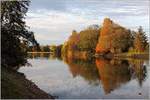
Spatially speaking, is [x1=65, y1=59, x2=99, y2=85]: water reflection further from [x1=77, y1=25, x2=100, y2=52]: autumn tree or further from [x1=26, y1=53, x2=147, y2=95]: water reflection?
[x1=77, y1=25, x2=100, y2=52]: autumn tree

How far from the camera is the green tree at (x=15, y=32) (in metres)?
27.6

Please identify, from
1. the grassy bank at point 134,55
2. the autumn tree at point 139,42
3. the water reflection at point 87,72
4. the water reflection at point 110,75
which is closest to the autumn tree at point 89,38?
the grassy bank at point 134,55

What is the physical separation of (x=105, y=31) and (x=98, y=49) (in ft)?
20.2

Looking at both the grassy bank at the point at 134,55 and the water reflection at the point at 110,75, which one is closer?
the water reflection at the point at 110,75

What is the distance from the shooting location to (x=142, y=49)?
336 ft

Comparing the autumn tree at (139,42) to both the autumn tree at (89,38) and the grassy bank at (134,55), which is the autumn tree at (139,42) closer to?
the grassy bank at (134,55)

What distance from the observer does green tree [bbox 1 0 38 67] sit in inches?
1089

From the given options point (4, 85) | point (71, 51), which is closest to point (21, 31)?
point (4, 85)

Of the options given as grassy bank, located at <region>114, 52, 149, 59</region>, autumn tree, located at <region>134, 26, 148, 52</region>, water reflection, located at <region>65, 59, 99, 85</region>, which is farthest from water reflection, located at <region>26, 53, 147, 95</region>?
autumn tree, located at <region>134, 26, 148, 52</region>

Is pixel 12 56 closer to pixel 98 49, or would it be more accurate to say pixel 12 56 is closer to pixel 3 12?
pixel 3 12

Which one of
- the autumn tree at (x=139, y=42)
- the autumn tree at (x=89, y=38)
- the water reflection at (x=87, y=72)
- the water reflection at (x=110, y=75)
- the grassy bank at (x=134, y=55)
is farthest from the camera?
the autumn tree at (x=89, y=38)

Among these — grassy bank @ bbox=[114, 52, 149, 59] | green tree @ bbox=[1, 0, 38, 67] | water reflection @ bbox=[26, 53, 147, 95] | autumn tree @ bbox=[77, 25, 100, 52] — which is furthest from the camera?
autumn tree @ bbox=[77, 25, 100, 52]

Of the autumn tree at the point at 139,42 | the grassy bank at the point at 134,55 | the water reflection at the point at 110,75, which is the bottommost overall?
the water reflection at the point at 110,75

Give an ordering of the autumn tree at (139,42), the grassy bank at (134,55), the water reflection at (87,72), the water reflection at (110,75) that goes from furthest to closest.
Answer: the autumn tree at (139,42) < the grassy bank at (134,55) < the water reflection at (87,72) < the water reflection at (110,75)
